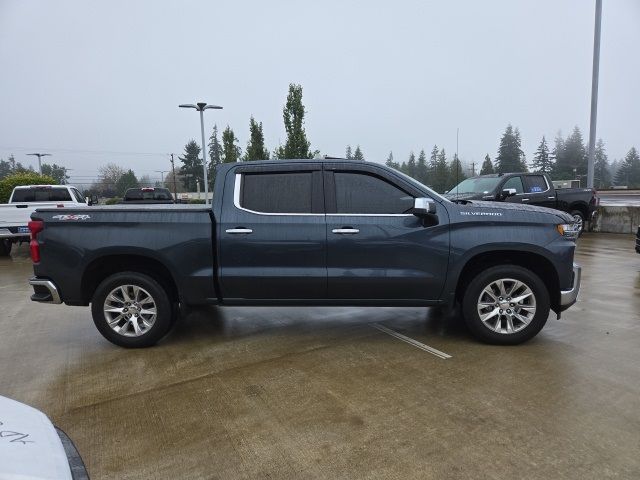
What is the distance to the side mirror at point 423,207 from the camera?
4.29 meters

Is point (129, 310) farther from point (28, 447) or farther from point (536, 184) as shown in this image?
point (536, 184)

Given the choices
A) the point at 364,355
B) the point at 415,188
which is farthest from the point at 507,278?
the point at 364,355

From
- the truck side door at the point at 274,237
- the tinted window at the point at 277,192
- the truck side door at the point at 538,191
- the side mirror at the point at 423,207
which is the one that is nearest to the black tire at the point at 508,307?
the side mirror at the point at 423,207

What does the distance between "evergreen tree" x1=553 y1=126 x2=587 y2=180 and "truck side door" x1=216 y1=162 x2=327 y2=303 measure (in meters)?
61.1

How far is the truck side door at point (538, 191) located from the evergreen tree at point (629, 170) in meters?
75.9

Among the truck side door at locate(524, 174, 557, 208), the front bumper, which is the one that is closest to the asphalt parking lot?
the front bumper

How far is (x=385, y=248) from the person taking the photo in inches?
178

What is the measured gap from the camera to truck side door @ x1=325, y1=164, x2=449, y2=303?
4512 millimetres

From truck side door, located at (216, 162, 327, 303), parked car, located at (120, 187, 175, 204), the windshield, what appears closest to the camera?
truck side door, located at (216, 162, 327, 303)

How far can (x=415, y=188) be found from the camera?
4.61 meters

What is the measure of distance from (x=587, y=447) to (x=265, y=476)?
2.01 metres

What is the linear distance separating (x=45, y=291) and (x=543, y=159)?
248 feet

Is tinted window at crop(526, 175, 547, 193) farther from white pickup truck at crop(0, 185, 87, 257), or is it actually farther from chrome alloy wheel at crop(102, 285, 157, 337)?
white pickup truck at crop(0, 185, 87, 257)

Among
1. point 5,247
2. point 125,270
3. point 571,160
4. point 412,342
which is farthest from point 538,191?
point 571,160
